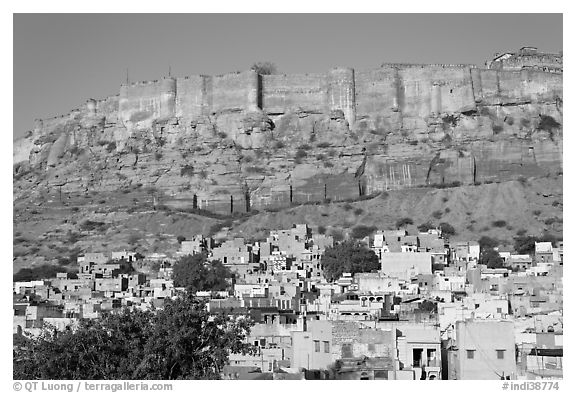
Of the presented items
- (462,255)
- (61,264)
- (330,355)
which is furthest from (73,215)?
(330,355)

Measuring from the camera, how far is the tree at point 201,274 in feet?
156

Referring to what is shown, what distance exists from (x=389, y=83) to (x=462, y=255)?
20711mm

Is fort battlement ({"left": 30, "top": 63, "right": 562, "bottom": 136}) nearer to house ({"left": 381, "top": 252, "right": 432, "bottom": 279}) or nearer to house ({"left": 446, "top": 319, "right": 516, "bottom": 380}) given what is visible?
house ({"left": 381, "top": 252, "right": 432, "bottom": 279})

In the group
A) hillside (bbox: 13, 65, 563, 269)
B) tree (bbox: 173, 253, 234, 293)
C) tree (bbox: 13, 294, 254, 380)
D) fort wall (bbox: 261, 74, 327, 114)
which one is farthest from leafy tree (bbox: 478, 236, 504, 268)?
tree (bbox: 13, 294, 254, 380)

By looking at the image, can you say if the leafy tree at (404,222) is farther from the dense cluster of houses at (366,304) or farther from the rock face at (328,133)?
the rock face at (328,133)

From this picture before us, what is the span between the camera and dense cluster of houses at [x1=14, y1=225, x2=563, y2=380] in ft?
65.7

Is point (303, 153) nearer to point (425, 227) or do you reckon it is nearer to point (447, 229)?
point (425, 227)

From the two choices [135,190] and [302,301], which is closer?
[302,301]

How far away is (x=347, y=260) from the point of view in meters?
50.3

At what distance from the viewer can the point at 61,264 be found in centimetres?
6012

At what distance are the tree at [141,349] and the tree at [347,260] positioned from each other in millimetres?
26705

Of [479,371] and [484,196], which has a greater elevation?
[484,196]

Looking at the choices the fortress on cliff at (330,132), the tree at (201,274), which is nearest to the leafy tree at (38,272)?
the tree at (201,274)
